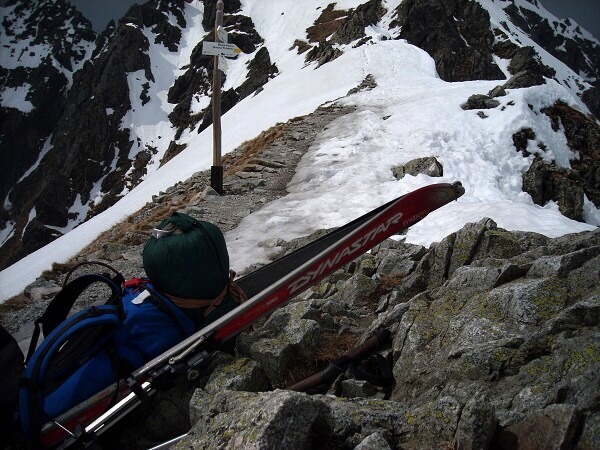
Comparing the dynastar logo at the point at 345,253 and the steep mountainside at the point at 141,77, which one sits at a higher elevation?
the steep mountainside at the point at 141,77

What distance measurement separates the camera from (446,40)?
202 ft

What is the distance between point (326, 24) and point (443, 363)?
2983 inches

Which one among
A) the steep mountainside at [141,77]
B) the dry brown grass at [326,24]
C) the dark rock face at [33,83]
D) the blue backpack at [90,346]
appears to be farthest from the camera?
the dark rock face at [33,83]

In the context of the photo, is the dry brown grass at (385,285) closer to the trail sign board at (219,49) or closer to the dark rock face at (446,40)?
the trail sign board at (219,49)

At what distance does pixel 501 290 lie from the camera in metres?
3.44

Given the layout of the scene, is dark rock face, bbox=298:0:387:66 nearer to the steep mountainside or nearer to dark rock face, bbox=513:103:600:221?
the steep mountainside

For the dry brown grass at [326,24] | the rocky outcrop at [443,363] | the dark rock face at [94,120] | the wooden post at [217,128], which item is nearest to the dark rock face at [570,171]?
the rocky outcrop at [443,363]

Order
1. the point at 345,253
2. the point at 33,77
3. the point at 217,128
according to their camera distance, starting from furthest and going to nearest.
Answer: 1. the point at 33,77
2. the point at 217,128
3. the point at 345,253

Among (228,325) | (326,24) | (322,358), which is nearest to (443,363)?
(322,358)

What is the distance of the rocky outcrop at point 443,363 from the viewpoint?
2115mm

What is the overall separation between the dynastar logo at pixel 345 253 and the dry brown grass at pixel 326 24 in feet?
223

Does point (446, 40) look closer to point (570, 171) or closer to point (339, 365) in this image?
point (570, 171)

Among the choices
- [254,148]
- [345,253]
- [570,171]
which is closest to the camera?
[345,253]

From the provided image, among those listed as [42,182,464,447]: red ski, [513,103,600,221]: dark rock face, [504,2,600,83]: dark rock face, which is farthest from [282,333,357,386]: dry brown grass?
[504,2,600,83]: dark rock face
